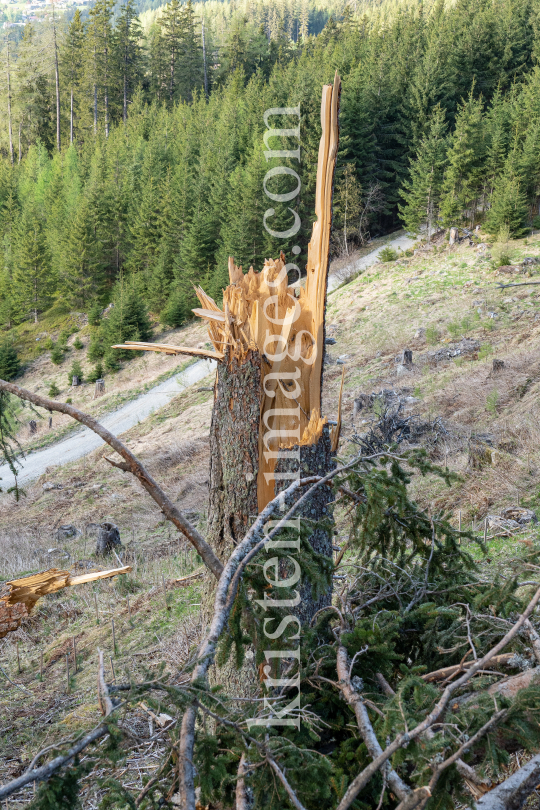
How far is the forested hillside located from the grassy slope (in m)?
5.17

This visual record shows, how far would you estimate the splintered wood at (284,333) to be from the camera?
2.85m

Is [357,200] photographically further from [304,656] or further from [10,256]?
[304,656]

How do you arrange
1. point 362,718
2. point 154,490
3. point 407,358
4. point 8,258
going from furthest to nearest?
point 8,258
point 407,358
point 154,490
point 362,718

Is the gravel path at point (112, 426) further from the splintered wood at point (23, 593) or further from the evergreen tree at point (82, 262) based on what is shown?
the evergreen tree at point (82, 262)

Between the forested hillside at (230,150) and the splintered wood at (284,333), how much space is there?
16329mm

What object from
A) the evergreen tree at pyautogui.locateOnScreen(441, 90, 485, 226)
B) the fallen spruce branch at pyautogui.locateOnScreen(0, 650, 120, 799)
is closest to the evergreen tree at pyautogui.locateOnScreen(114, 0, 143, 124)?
the evergreen tree at pyautogui.locateOnScreen(441, 90, 485, 226)

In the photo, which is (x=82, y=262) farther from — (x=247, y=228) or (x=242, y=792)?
(x=242, y=792)

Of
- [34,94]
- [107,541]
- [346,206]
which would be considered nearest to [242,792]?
[107,541]

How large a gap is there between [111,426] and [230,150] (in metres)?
20.4

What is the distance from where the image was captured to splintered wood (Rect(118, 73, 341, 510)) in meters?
2.85

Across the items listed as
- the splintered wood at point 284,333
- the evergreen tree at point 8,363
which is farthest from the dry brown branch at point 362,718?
the evergreen tree at point 8,363

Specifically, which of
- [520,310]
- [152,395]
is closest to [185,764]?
[520,310]

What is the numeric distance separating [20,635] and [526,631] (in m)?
4.59

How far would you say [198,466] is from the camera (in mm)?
11469
